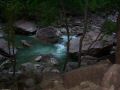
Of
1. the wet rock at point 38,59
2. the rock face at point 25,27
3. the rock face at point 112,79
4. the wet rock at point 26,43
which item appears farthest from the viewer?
the rock face at point 25,27

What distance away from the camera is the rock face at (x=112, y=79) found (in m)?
3.27

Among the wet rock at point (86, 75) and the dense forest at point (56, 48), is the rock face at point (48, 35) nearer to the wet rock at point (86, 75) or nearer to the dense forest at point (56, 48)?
the dense forest at point (56, 48)

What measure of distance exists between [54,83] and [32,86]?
1.10 feet

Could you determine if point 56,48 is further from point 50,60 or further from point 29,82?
point 29,82

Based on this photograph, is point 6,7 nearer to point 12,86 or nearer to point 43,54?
point 12,86

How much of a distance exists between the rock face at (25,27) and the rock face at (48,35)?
0.58 meters

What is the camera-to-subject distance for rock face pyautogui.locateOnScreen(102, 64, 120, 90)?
327 cm

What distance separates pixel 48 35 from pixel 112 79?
743 centimetres

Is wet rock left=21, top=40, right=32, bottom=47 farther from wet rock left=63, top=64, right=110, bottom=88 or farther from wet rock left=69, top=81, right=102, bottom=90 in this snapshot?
wet rock left=69, top=81, right=102, bottom=90

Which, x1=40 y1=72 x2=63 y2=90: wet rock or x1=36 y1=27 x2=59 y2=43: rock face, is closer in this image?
x1=40 y1=72 x2=63 y2=90: wet rock

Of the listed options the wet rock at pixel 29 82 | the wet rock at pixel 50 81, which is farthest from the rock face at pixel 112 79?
the wet rock at pixel 29 82

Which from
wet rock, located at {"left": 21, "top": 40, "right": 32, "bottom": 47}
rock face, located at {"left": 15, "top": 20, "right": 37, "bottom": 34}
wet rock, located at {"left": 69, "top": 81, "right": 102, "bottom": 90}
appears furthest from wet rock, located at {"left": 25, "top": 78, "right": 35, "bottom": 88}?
rock face, located at {"left": 15, "top": 20, "right": 37, "bottom": 34}

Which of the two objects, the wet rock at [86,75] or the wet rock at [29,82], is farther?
the wet rock at [29,82]

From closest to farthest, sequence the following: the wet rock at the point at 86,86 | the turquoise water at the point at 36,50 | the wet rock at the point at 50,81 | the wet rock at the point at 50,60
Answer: the wet rock at the point at 86,86, the wet rock at the point at 50,81, the wet rock at the point at 50,60, the turquoise water at the point at 36,50
